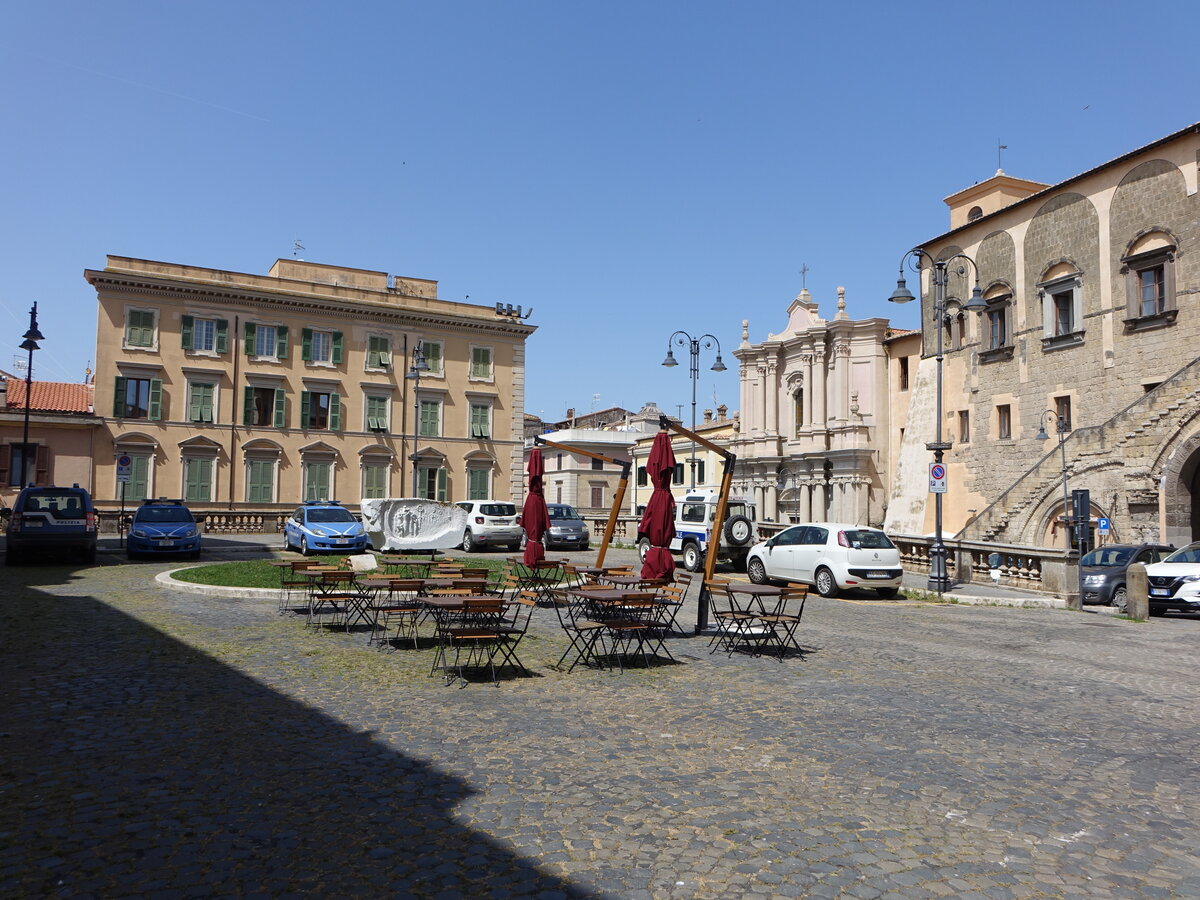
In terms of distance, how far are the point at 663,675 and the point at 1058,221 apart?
93.7ft

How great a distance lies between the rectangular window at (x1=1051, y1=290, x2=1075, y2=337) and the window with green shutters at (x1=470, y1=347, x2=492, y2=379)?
2666cm

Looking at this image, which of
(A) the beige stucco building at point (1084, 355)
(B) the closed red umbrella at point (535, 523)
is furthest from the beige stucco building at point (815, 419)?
(B) the closed red umbrella at point (535, 523)

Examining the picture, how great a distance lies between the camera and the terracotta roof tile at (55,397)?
38.5 meters

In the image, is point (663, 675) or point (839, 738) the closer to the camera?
point (839, 738)

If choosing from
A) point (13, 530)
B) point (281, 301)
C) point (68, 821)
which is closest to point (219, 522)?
point (281, 301)

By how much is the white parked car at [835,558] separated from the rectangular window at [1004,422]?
53.9 feet

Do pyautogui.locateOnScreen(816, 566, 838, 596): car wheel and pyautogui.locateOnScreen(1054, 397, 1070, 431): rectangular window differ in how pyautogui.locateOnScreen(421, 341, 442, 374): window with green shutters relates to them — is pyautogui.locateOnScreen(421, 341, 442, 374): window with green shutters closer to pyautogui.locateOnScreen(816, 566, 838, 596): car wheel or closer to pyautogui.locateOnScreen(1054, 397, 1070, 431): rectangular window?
pyautogui.locateOnScreen(1054, 397, 1070, 431): rectangular window

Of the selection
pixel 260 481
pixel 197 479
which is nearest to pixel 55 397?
pixel 197 479

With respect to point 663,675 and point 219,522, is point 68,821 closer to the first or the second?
point 663,675

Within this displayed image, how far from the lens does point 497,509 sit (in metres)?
30.1

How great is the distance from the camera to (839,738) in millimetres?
6680

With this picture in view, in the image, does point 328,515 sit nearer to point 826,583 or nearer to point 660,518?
point 826,583

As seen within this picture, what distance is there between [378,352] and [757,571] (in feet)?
91.0

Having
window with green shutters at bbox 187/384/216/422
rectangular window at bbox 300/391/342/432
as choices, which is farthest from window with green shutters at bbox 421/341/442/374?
window with green shutters at bbox 187/384/216/422
